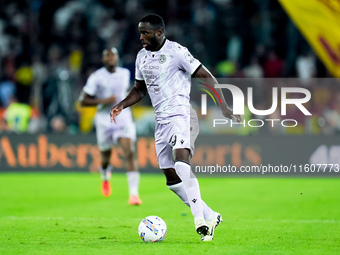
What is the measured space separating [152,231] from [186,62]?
1.88 metres

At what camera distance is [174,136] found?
7.98m

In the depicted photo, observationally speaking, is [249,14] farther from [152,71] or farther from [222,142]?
[152,71]

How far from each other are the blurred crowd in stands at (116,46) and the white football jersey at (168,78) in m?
9.23

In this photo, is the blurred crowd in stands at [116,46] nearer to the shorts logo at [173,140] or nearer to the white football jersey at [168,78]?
the white football jersey at [168,78]

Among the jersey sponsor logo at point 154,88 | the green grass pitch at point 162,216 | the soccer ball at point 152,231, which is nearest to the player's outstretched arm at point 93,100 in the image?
the green grass pitch at point 162,216

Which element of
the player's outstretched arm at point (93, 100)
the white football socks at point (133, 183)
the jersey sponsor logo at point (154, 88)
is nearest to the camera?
the jersey sponsor logo at point (154, 88)

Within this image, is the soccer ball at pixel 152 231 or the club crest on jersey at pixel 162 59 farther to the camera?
the club crest on jersey at pixel 162 59

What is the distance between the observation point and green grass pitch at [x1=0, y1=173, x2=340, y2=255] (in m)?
7.68

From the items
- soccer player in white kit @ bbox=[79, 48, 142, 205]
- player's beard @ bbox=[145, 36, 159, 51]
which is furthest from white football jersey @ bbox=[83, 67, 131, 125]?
player's beard @ bbox=[145, 36, 159, 51]

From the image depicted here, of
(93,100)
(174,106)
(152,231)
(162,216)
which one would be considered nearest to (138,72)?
(174,106)

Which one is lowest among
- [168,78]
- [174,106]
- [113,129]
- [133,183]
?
[133,183]

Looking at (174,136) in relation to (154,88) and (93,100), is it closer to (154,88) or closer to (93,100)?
(154,88)

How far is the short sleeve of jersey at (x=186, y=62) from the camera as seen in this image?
7.93 metres

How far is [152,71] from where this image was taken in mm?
8180
